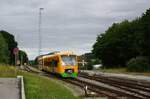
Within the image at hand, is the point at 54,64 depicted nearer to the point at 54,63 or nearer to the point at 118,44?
the point at 54,63

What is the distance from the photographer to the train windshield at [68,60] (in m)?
57.6

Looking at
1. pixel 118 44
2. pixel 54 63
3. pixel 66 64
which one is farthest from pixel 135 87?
pixel 118 44

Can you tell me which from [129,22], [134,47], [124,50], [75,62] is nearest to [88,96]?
[75,62]

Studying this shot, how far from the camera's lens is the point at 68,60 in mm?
58125

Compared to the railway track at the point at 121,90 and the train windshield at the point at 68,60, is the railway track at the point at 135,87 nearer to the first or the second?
the railway track at the point at 121,90

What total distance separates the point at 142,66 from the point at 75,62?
2749 cm

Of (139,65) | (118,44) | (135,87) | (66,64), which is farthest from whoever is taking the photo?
(118,44)

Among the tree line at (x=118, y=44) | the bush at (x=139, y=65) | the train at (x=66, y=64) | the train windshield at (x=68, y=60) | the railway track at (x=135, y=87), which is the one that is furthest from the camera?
the tree line at (x=118, y=44)

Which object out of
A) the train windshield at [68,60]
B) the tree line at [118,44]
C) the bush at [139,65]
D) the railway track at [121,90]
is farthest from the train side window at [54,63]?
the tree line at [118,44]

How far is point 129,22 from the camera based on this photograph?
402 feet

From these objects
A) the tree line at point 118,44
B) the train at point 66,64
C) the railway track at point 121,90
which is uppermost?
the tree line at point 118,44

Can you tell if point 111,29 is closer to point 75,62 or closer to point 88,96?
point 75,62

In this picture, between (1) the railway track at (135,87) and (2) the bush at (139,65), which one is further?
(2) the bush at (139,65)

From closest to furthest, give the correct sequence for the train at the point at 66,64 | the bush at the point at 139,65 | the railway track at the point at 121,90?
1. the railway track at the point at 121,90
2. the train at the point at 66,64
3. the bush at the point at 139,65
